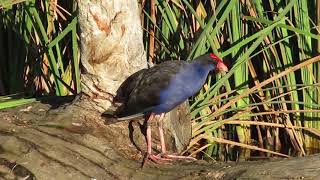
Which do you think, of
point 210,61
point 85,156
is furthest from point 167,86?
point 85,156

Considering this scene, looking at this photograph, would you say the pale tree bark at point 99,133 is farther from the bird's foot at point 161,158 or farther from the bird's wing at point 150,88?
the bird's wing at point 150,88

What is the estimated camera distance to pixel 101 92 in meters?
3.17

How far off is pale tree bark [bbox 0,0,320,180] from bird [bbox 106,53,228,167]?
0.12 metres

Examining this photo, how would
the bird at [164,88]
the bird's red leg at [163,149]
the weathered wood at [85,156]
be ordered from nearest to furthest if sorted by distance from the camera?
the weathered wood at [85,156], the bird at [164,88], the bird's red leg at [163,149]

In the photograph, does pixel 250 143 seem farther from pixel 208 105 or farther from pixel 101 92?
pixel 101 92

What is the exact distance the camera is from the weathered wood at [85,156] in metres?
2.64

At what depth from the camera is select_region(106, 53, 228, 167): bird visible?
2.88 metres

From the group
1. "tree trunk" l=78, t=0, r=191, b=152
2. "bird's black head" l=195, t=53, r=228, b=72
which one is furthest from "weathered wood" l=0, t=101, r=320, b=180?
"bird's black head" l=195, t=53, r=228, b=72

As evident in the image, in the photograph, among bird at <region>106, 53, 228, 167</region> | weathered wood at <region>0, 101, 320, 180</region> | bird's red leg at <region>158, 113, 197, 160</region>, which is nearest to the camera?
weathered wood at <region>0, 101, 320, 180</region>

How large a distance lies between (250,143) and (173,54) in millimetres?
814

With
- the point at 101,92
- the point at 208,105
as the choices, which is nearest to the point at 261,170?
the point at 101,92

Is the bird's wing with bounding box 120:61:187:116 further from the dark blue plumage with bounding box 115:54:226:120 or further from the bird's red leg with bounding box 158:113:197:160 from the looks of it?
the bird's red leg with bounding box 158:113:197:160

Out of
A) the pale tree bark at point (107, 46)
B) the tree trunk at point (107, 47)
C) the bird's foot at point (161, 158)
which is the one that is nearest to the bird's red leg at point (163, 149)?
the bird's foot at point (161, 158)

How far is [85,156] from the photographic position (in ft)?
9.26
